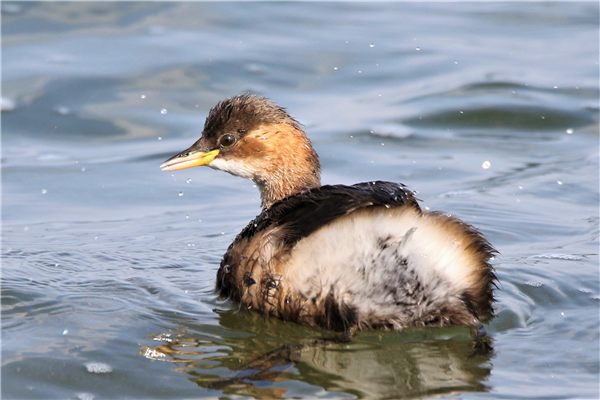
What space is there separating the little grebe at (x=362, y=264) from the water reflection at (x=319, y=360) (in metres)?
0.12

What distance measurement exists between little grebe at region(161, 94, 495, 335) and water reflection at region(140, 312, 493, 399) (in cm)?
12

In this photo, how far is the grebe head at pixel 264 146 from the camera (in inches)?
192

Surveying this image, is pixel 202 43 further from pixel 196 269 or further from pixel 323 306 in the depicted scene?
pixel 323 306

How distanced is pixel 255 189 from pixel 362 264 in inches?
138

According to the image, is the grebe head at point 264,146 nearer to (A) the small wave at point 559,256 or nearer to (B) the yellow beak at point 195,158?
(B) the yellow beak at point 195,158

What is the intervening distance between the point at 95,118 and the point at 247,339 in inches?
201

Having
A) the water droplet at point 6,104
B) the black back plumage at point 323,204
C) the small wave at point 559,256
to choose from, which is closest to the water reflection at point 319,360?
the black back plumage at point 323,204

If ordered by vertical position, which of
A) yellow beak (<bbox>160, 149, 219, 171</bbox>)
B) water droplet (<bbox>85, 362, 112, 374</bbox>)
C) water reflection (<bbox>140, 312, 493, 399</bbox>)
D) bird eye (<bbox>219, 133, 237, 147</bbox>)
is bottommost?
water droplet (<bbox>85, 362, 112, 374</bbox>)

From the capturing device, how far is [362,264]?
149 inches

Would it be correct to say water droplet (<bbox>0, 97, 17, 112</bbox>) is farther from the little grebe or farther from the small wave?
the small wave

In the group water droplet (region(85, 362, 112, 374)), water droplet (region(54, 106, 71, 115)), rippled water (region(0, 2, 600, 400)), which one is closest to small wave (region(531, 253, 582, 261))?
rippled water (region(0, 2, 600, 400))

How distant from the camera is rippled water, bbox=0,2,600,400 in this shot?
3.88m

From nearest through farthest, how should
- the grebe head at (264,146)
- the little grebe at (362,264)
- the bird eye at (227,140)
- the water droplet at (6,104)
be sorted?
the little grebe at (362,264) < the grebe head at (264,146) < the bird eye at (227,140) < the water droplet at (6,104)

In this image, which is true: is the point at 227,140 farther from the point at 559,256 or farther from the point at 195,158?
the point at 559,256
